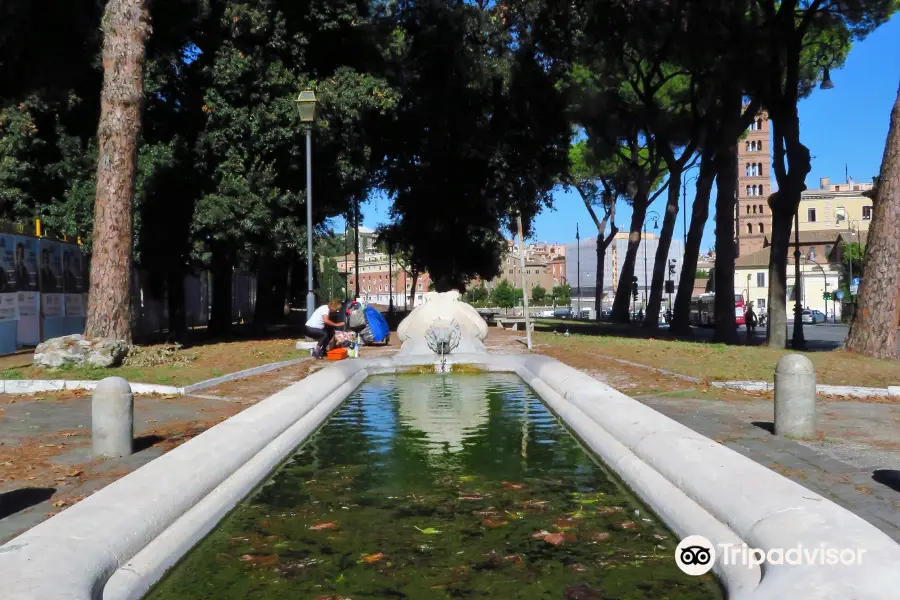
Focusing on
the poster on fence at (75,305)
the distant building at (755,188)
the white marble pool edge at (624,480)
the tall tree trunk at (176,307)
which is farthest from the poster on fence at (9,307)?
the distant building at (755,188)

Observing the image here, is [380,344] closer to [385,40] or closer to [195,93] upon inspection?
[195,93]

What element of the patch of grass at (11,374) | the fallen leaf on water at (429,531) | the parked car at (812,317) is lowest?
the parked car at (812,317)

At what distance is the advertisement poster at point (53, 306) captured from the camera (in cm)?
1988

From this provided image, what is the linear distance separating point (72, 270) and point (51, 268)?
1315 millimetres

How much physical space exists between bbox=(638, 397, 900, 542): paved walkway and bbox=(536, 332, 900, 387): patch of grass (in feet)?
8.08

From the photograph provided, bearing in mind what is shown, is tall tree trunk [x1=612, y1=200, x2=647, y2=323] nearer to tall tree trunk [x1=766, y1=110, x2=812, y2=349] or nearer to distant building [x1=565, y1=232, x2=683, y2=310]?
tall tree trunk [x1=766, y1=110, x2=812, y2=349]

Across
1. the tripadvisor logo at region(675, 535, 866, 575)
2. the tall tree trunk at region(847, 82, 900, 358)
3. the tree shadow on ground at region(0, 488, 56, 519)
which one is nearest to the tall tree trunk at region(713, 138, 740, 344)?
the tall tree trunk at region(847, 82, 900, 358)

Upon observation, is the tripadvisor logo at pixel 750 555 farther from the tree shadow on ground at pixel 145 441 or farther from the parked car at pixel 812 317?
the parked car at pixel 812 317

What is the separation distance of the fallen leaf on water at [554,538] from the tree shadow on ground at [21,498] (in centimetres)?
351

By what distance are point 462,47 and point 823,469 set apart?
26306 millimetres

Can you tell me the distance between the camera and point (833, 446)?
8234 millimetres

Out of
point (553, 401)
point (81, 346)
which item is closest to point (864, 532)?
point (553, 401)

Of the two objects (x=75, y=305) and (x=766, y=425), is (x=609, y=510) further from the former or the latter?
(x=75, y=305)

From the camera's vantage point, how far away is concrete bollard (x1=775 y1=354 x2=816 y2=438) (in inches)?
338
